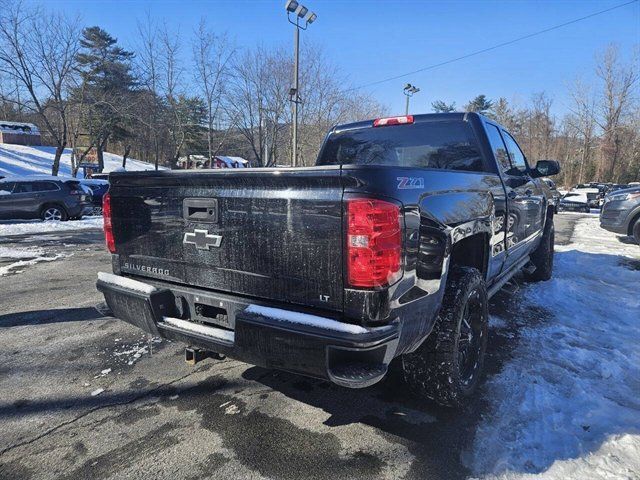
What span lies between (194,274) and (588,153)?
54092 millimetres

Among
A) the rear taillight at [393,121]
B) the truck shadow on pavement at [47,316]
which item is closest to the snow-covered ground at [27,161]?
the truck shadow on pavement at [47,316]

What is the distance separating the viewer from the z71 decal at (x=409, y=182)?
2.11 m

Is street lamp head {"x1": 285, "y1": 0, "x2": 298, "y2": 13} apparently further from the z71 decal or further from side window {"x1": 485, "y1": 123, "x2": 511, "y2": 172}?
the z71 decal

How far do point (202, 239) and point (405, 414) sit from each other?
1.74 m

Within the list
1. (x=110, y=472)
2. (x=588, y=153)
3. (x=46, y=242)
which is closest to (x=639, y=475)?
(x=110, y=472)

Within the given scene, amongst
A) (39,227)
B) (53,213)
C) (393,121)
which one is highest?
(393,121)

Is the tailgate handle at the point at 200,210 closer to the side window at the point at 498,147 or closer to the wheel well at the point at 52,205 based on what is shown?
the side window at the point at 498,147

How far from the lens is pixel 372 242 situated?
6.50 ft

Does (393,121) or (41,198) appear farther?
(41,198)

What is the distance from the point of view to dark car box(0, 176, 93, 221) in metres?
13.9

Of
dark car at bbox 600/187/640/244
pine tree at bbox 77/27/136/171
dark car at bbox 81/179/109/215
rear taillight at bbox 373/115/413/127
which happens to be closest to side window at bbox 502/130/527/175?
rear taillight at bbox 373/115/413/127

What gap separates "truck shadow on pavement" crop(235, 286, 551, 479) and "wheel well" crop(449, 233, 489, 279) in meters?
0.87

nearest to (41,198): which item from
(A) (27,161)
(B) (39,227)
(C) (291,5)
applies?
(B) (39,227)

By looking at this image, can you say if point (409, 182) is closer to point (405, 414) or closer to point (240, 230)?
point (240, 230)
